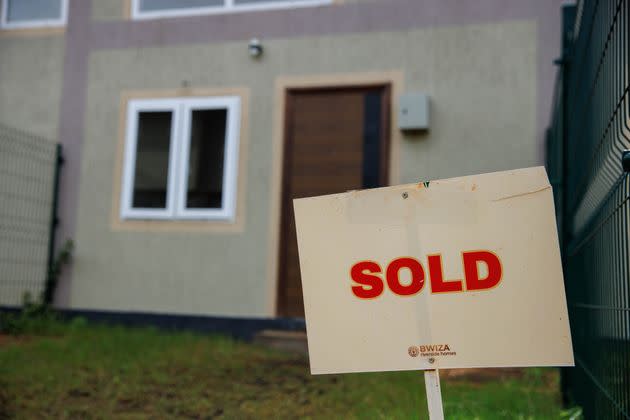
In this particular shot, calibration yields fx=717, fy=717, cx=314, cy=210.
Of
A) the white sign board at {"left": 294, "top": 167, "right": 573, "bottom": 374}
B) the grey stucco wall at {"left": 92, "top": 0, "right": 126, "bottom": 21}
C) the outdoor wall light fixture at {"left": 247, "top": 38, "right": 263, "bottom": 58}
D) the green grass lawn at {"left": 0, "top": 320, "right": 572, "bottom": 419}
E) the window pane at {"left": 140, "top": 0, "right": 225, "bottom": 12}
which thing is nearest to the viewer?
the white sign board at {"left": 294, "top": 167, "right": 573, "bottom": 374}

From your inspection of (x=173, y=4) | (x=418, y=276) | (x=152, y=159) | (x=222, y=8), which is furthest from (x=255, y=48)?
(x=418, y=276)

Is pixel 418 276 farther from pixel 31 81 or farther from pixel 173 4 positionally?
pixel 31 81

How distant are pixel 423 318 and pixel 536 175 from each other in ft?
1.47

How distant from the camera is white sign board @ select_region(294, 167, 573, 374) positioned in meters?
1.74

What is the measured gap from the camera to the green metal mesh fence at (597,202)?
200 centimetres

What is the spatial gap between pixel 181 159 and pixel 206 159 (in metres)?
0.24

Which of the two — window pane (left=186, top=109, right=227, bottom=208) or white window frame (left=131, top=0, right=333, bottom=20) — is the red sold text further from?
white window frame (left=131, top=0, right=333, bottom=20)

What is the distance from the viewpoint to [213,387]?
443cm

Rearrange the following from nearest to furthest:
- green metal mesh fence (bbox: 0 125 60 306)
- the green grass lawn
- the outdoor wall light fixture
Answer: the green grass lawn
the outdoor wall light fixture
green metal mesh fence (bbox: 0 125 60 306)

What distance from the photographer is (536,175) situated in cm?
175

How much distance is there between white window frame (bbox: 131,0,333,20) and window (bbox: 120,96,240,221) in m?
0.86

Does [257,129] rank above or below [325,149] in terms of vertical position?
above

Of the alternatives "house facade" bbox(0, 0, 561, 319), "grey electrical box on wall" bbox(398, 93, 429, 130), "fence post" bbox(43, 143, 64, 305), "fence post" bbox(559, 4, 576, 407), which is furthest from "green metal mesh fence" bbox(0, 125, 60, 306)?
"fence post" bbox(559, 4, 576, 407)

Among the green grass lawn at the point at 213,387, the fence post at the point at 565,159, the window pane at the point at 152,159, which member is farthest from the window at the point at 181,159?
the fence post at the point at 565,159
